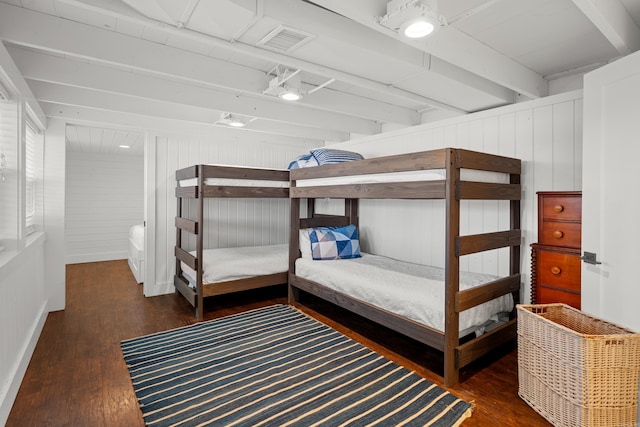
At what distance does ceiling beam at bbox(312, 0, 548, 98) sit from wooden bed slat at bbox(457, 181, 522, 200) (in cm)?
76

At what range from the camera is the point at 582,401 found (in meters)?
1.63

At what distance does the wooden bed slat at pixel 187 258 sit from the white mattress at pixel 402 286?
108 centimetres

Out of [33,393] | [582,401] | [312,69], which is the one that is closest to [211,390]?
[33,393]

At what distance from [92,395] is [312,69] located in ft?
8.16

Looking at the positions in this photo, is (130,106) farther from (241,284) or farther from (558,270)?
(558,270)

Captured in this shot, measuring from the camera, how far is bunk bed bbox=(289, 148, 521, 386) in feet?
7.01

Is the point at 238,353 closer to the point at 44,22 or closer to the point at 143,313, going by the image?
the point at 143,313

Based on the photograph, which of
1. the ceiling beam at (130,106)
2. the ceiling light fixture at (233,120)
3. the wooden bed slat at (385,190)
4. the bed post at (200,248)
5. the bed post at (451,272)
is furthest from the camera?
the ceiling light fixture at (233,120)

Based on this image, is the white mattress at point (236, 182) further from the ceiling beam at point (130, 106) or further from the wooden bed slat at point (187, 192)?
the ceiling beam at point (130, 106)

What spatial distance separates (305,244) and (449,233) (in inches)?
72.8

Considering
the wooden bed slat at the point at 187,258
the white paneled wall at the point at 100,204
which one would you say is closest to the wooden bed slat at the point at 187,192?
the wooden bed slat at the point at 187,258

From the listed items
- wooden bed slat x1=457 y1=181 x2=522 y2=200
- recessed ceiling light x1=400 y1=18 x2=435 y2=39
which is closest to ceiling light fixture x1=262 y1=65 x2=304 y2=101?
recessed ceiling light x1=400 y1=18 x2=435 y2=39

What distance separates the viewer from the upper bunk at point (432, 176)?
215 cm

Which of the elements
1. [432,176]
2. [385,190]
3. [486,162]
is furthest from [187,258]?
[486,162]
